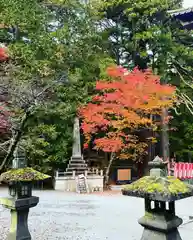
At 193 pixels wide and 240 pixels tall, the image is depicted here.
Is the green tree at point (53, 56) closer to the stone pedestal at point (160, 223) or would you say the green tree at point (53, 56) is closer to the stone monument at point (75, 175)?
the stone monument at point (75, 175)

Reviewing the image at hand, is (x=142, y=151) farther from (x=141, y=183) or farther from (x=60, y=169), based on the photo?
(x=141, y=183)

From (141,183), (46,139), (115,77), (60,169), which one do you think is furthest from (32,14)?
(141,183)

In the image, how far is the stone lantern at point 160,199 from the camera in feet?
8.04

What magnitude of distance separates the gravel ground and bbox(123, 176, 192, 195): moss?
3562 mm

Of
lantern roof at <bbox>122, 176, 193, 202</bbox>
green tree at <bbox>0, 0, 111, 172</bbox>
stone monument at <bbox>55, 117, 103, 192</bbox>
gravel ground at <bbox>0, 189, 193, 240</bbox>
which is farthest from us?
stone monument at <bbox>55, 117, 103, 192</bbox>

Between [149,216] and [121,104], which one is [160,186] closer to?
[149,216]

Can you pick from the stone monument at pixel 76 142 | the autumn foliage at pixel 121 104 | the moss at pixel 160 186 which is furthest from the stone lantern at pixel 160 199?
the stone monument at pixel 76 142

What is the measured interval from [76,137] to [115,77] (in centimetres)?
432

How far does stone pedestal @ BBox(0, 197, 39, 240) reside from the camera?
14.4 feet

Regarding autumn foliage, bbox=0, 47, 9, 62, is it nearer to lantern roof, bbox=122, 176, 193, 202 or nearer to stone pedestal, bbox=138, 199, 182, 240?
lantern roof, bbox=122, 176, 193, 202

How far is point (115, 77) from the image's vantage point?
14.6m

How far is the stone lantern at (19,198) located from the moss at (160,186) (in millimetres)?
2458

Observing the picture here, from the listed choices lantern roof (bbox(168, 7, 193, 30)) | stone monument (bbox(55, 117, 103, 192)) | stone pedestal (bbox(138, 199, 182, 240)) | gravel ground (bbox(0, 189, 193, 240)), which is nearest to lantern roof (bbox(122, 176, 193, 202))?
stone pedestal (bbox(138, 199, 182, 240))

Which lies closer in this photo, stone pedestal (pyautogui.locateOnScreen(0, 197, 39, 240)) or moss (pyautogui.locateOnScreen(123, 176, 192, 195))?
moss (pyautogui.locateOnScreen(123, 176, 192, 195))
